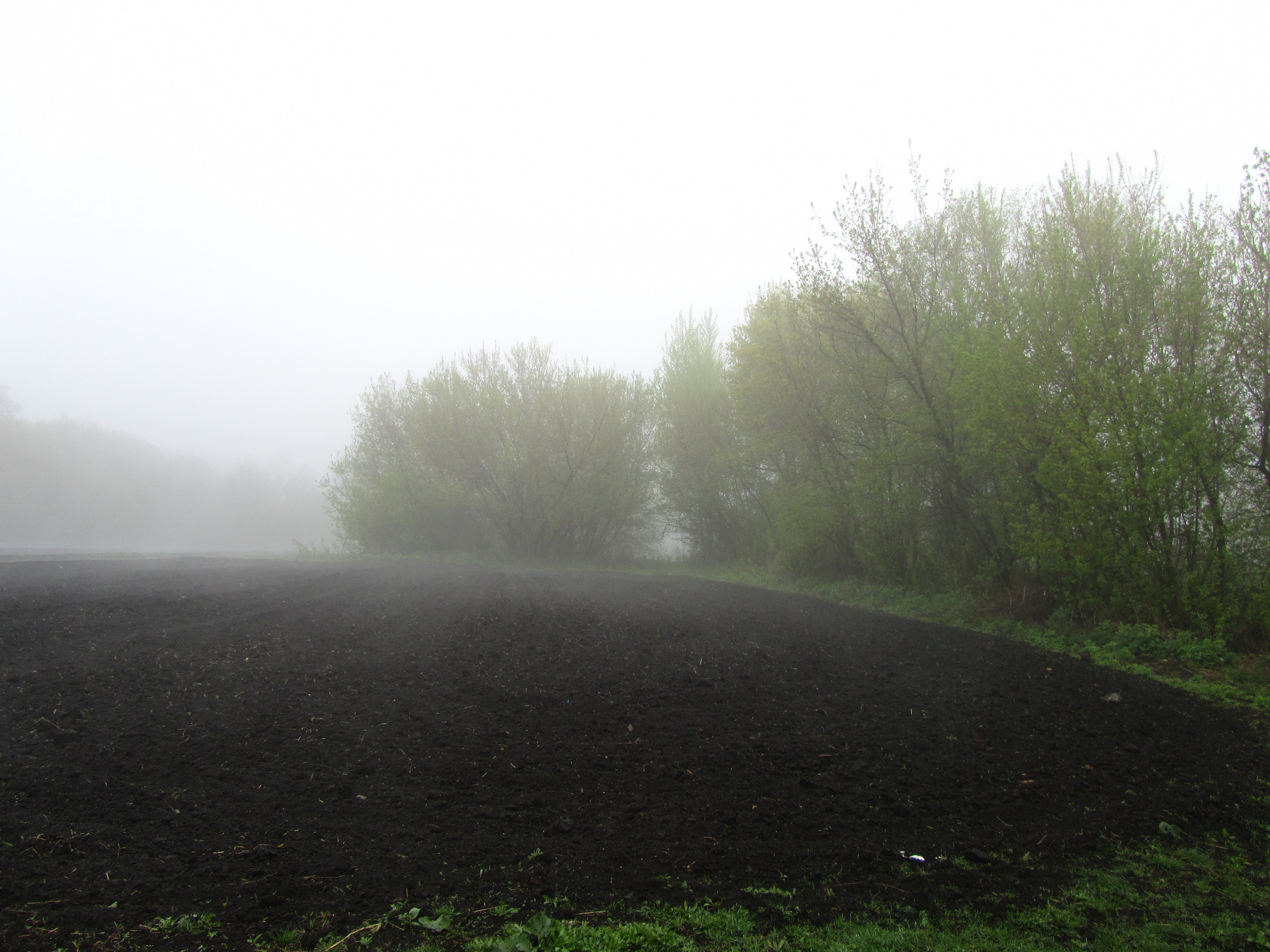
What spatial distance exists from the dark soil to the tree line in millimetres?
2142

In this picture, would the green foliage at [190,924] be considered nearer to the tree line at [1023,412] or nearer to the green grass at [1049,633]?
the green grass at [1049,633]

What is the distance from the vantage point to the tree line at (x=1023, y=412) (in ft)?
24.8

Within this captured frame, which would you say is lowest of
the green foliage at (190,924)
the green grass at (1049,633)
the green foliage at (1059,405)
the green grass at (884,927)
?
the green grass at (884,927)

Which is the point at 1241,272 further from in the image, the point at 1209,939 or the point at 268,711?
the point at 268,711

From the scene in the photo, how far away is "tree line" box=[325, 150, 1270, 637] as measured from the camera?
7.55m

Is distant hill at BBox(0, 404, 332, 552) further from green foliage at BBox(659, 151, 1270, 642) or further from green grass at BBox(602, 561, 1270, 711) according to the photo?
green foliage at BBox(659, 151, 1270, 642)

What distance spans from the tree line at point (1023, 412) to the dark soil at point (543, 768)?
214 centimetres

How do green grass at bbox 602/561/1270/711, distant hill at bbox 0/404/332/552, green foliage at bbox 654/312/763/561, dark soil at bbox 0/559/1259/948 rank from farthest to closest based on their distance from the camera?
distant hill at bbox 0/404/332/552 < green foliage at bbox 654/312/763/561 < green grass at bbox 602/561/1270/711 < dark soil at bbox 0/559/1259/948

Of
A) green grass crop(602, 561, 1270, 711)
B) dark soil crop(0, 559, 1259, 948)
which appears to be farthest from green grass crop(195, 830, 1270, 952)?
green grass crop(602, 561, 1270, 711)

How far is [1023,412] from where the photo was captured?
877 centimetres

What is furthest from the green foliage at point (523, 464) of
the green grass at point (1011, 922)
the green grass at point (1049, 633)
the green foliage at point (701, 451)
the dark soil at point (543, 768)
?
the green grass at point (1011, 922)

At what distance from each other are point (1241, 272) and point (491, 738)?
10206 millimetres

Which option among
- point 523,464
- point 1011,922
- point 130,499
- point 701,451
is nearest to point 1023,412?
point 1011,922

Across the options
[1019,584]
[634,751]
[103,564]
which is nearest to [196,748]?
[634,751]
